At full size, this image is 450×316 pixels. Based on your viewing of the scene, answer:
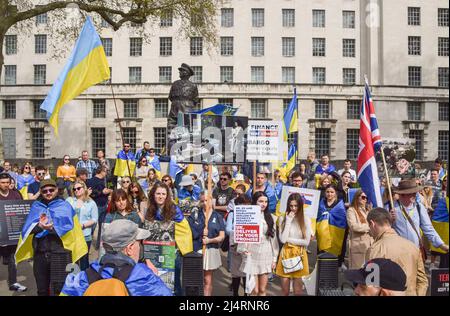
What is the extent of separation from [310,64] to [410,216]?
42772 millimetres

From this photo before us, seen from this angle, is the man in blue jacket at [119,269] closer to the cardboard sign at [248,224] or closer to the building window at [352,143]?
the cardboard sign at [248,224]

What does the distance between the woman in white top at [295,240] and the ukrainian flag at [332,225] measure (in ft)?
4.39

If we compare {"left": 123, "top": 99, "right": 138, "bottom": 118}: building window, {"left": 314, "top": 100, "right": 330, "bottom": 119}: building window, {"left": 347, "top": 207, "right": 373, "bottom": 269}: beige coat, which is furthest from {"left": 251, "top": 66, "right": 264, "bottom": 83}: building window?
{"left": 347, "top": 207, "right": 373, "bottom": 269}: beige coat

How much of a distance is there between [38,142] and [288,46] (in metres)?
24.6

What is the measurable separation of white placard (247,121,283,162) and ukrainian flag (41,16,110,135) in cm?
276

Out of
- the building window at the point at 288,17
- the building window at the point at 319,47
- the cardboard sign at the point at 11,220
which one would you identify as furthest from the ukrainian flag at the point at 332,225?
the building window at the point at 288,17

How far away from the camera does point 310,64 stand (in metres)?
48.1

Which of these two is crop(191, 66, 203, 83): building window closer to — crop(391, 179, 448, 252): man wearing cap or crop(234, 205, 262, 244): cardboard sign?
crop(391, 179, 448, 252): man wearing cap

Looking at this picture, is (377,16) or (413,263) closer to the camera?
(413,263)

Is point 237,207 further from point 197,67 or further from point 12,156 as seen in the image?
point 12,156

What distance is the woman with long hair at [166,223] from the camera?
6293mm

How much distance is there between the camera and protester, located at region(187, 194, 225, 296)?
698 centimetres
